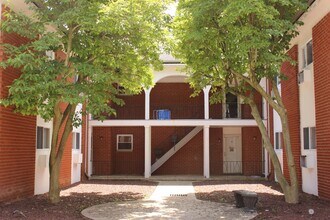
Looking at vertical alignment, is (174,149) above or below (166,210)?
above

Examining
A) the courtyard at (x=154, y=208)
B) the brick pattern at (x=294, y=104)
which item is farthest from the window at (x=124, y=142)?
the brick pattern at (x=294, y=104)

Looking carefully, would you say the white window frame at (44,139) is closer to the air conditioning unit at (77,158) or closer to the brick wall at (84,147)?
the air conditioning unit at (77,158)

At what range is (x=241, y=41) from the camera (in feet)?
34.7

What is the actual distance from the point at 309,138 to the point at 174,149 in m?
10.4

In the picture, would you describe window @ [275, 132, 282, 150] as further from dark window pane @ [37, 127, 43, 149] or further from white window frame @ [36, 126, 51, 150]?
dark window pane @ [37, 127, 43, 149]

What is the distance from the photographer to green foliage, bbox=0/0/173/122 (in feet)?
33.2

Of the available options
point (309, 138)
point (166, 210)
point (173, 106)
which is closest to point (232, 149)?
point (173, 106)

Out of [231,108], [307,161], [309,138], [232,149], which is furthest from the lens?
[232,149]

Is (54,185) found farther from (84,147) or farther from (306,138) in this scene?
(84,147)

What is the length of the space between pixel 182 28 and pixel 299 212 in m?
6.13

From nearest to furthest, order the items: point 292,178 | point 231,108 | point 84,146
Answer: point 292,178 < point 84,146 < point 231,108

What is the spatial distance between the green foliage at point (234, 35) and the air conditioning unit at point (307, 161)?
126 inches

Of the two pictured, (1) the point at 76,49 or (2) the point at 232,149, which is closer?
(1) the point at 76,49

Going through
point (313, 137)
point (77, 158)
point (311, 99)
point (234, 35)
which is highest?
point (234, 35)
